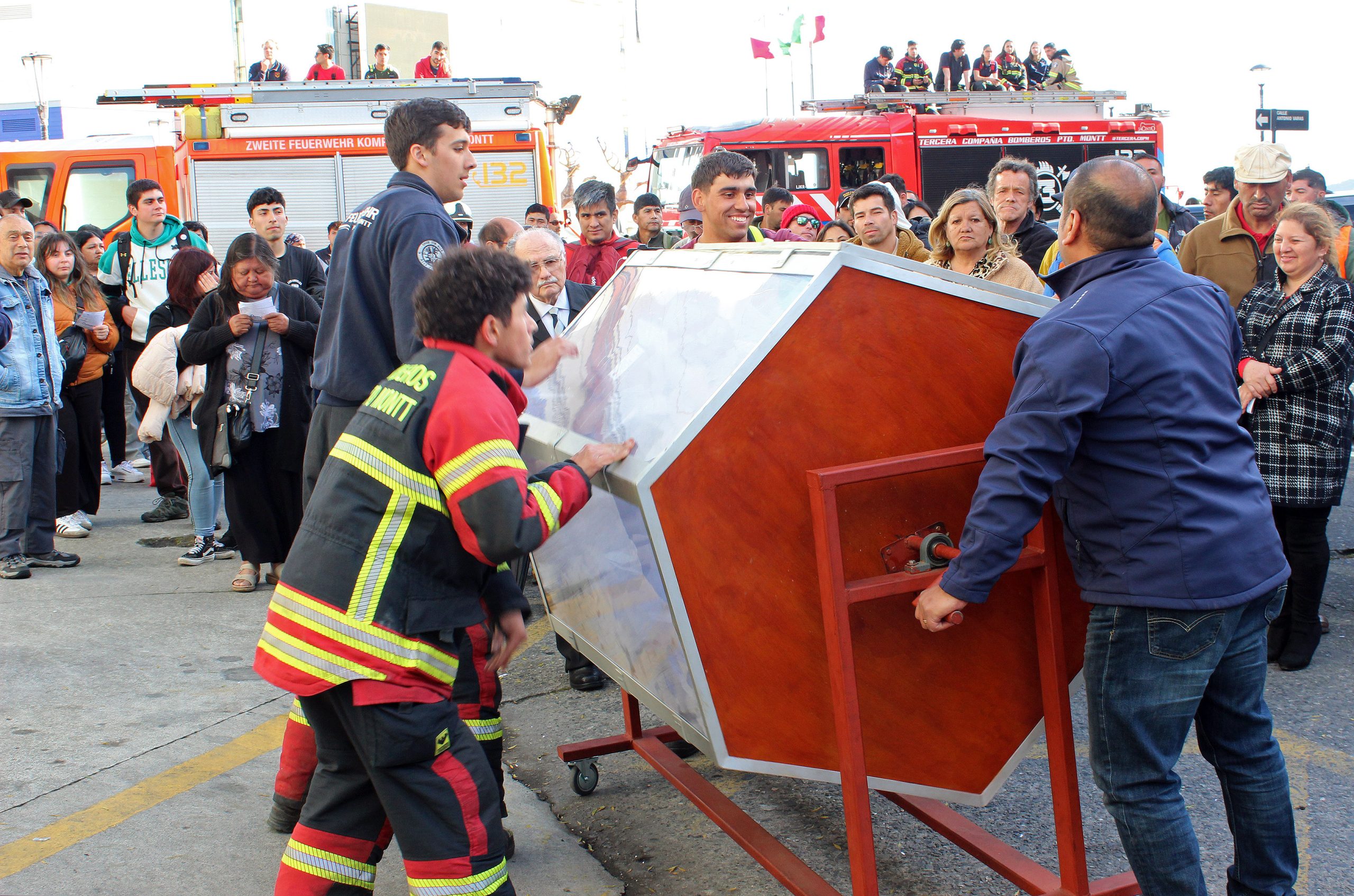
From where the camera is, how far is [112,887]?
2.71 meters

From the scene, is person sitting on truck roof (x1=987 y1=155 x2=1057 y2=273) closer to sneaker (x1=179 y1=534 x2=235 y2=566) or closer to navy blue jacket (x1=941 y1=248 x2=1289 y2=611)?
navy blue jacket (x1=941 y1=248 x2=1289 y2=611)

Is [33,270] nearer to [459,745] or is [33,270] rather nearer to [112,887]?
[112,887]

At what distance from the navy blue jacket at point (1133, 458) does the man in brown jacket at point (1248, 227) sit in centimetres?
317

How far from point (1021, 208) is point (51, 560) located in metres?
5.36

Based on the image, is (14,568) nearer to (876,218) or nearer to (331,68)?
(876,218)

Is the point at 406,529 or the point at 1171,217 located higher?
the point at 1171,217

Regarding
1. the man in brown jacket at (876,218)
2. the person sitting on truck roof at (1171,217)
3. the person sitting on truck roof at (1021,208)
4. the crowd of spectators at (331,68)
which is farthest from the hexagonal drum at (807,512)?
the crowd of spectators at (331,68)

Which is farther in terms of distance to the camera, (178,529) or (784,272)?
(178,529)

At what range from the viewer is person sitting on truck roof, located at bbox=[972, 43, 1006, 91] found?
19.6 metres

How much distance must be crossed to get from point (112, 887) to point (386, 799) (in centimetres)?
108

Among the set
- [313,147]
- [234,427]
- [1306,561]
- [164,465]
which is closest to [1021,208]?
[1306,561]

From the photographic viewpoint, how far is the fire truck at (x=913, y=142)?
57.1 feet

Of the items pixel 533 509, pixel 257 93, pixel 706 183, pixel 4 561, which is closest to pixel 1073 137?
pixel 257 93

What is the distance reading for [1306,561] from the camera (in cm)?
423
